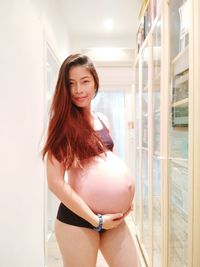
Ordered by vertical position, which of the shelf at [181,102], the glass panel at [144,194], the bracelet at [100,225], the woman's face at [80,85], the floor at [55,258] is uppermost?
the woman's face at [80,85]

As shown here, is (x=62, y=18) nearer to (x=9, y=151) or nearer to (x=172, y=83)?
(x=172, y=83)

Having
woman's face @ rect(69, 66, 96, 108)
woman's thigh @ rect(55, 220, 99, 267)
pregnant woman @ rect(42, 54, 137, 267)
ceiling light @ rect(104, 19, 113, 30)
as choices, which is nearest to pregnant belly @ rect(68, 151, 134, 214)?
pregnant woman @ rect(42, 54, 137, 267)

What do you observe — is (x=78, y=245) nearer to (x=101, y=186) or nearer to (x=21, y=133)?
(x=101, y=186)

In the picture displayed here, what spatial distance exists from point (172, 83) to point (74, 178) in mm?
841

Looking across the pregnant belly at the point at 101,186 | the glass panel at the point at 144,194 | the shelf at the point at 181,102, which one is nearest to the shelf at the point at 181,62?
the shelf at the point at 181,102

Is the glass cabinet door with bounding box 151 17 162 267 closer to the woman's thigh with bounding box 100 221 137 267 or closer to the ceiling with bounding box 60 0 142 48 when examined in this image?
the woman's thigh with bounding box 100 221 137 267

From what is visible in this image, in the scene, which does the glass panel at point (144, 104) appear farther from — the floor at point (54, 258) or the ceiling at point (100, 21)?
the floor at point (54, 258)

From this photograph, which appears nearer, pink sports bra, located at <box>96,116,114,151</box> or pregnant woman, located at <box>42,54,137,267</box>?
pregnant woman, located at <box>42,54,137,267</box>

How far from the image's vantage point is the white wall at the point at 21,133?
4.16 ft

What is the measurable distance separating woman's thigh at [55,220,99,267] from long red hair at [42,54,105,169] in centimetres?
26

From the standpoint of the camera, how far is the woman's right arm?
42.0 inches

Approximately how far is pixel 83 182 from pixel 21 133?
0.59 meters

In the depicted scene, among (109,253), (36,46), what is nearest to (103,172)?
(109,253)

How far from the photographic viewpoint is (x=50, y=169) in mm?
1099
